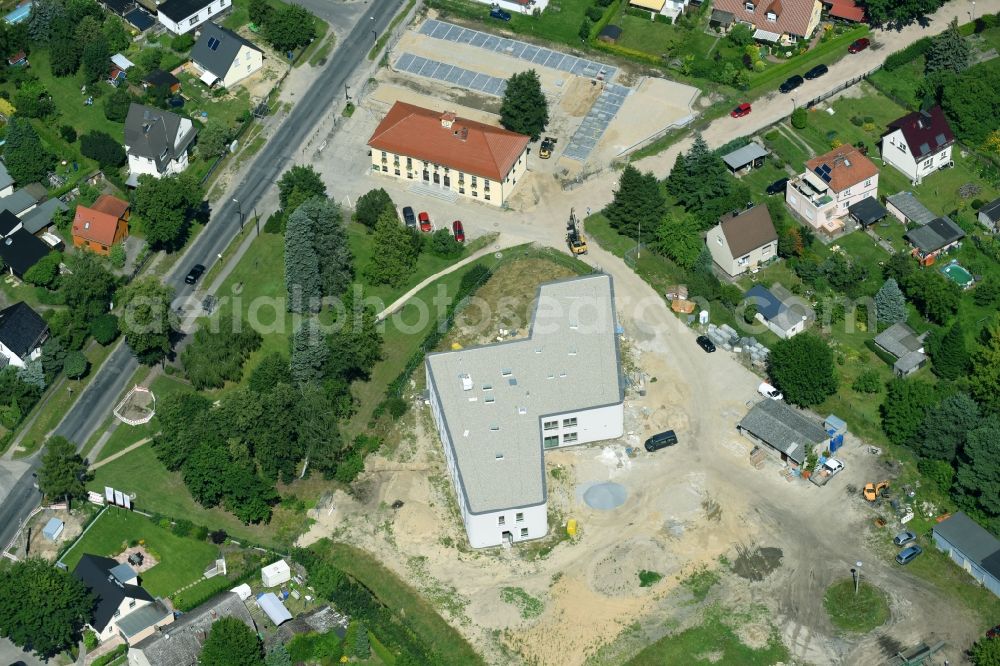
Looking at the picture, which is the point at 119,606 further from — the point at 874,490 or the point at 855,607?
the point at 874,490

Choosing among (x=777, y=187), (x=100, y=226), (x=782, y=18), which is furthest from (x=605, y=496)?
(x=782, y=18)

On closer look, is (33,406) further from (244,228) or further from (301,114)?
(301,114)

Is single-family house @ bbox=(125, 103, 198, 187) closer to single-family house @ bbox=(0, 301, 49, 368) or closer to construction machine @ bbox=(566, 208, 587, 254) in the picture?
single-family house @ bbox=(0, 301, 49, 368)

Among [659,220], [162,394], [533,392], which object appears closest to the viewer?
[533,392]

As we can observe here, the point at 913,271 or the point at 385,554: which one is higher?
the point at 913,271

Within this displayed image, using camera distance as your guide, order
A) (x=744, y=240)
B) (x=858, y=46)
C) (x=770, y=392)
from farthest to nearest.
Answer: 1. (x=858, y=46)
2. (x=744, y=240)
3. (x=770, y=392)

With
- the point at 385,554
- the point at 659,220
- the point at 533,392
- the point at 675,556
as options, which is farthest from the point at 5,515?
the point at 659,220

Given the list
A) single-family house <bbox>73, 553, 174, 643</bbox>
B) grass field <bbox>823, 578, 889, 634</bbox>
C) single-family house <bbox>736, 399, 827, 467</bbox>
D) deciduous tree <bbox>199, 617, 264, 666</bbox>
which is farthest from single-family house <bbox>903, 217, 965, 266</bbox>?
single-family house <bbox>73, 553, 174, 643</bbox>
